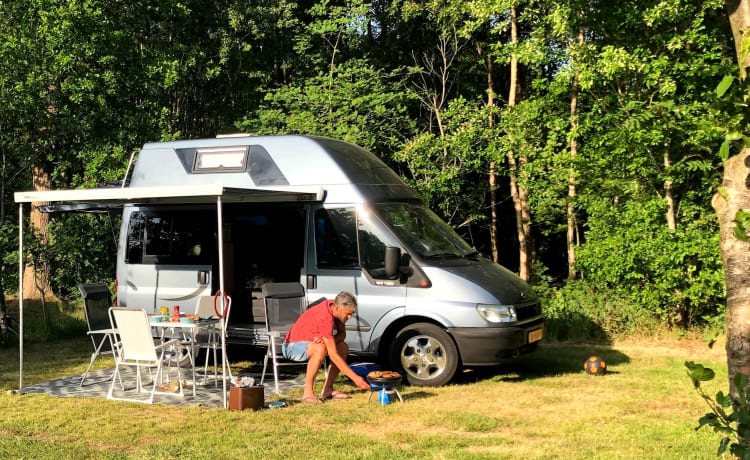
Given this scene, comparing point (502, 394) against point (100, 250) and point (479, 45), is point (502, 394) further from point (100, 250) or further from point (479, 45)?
point (479, 45)

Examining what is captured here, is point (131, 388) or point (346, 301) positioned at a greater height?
point (346, 301)

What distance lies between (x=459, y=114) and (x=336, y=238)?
7.14 meters

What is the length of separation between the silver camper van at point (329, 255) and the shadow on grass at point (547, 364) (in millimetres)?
580

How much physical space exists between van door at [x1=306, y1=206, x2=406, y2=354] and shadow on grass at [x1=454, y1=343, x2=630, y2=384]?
1.09 meters

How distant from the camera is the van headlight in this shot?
783 centimetres

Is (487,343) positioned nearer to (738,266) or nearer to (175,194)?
(175,194)

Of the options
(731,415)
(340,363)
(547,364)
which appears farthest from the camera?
(547,364)

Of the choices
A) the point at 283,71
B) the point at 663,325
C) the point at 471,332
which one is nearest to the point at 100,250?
the point at 283,71

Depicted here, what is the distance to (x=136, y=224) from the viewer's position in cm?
968

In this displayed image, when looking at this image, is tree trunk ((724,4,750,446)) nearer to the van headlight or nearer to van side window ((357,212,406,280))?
the van headlight

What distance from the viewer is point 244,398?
686 centimetres

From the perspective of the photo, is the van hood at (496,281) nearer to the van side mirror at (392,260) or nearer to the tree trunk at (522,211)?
the van side mirror at (392,260)

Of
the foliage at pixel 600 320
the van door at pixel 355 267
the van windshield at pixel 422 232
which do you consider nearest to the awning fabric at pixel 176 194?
the van door at pixel 355 267

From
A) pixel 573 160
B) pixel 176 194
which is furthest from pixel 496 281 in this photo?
pixel 573 160
